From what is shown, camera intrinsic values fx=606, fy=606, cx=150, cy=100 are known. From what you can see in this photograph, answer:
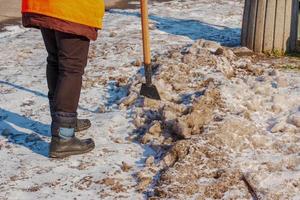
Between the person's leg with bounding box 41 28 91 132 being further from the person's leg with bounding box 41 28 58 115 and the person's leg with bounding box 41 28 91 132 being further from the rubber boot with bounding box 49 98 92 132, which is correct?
the rubber boot with bounding box 49 98 92 132

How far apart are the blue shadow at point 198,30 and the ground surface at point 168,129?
0.84 m

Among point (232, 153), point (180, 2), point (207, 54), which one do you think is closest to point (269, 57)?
point (207, 54)

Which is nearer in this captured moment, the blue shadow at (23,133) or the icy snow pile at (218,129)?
the icy snow pile at (218,129)

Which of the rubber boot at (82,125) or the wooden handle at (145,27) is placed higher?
the wooden handle at (145,27)

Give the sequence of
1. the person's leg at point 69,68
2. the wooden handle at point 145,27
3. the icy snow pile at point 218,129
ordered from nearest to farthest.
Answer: the icy snow pile at point 218,129, the person's leg at point 69,68, the wooden handle at point 145,27

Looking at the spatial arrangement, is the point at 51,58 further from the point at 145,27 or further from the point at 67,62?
the point at 145,27

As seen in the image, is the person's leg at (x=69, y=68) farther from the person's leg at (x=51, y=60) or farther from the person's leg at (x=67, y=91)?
the person's leg at (x=51, y=60)

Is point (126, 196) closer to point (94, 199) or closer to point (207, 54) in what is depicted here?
point (94, 199)

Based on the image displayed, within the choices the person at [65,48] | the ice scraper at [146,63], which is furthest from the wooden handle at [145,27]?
the person at [65,48]

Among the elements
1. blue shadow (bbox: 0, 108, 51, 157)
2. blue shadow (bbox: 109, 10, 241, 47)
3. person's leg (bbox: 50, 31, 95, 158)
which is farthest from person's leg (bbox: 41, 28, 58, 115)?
blue shadow (bbox: 109, 10, 241, 47)

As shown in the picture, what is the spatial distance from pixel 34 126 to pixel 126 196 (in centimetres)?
148

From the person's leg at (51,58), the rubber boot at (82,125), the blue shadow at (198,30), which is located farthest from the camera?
the blue shadow at (198,30)

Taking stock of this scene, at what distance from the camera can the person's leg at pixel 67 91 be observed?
4016mm

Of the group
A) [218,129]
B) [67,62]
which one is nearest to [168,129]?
[218,129]
